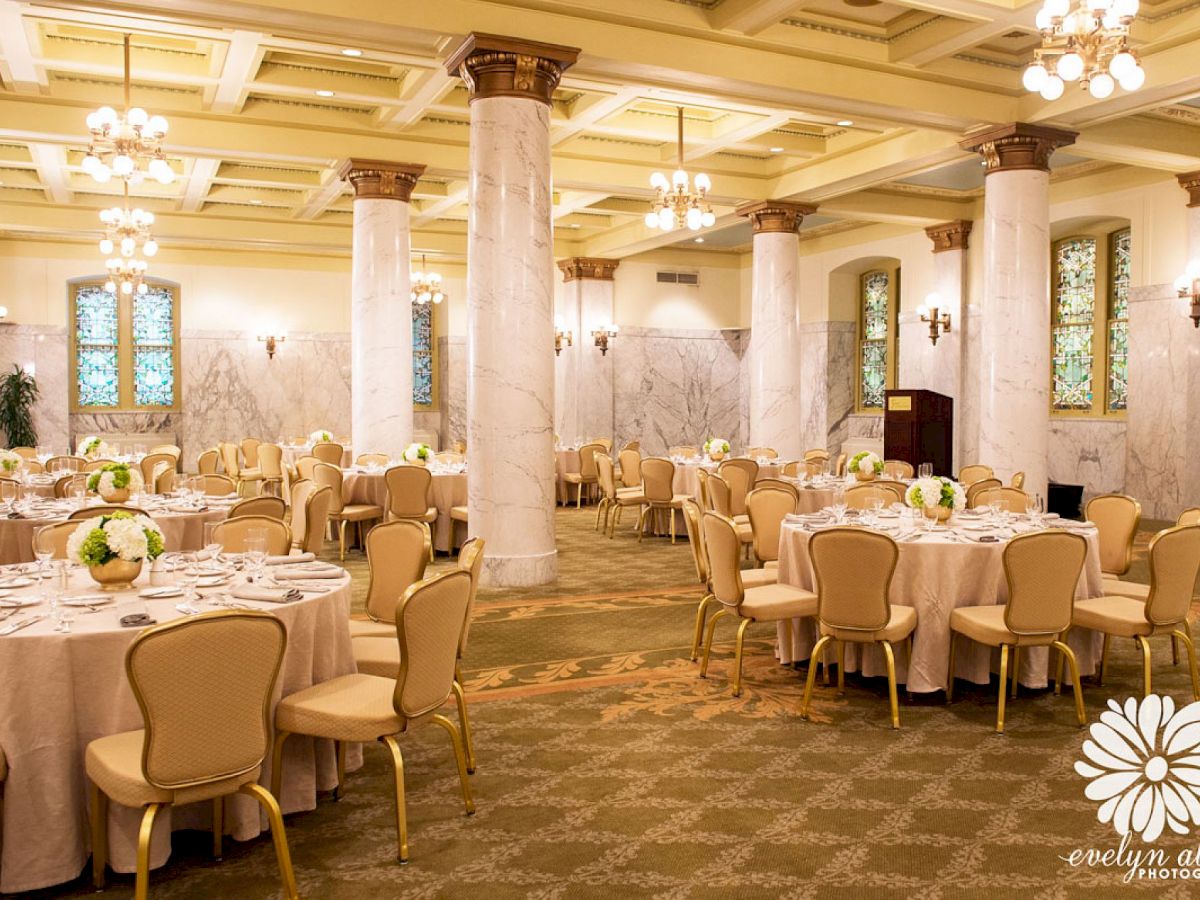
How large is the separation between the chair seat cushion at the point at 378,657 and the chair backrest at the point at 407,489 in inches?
196

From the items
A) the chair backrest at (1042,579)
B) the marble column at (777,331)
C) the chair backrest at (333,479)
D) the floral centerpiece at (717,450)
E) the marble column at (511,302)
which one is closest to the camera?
the chair backrest at (1042,579)

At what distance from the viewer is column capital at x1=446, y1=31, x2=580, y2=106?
8.01 metres

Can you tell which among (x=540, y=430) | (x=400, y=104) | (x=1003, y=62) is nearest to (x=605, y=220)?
(x=400, y=104)

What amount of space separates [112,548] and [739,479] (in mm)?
6773

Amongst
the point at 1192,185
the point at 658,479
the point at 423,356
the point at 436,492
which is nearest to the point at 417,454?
the point at 436,492

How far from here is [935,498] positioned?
19.5 ft

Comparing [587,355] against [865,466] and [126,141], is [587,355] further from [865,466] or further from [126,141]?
[126,141]

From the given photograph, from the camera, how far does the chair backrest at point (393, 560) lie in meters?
5.07

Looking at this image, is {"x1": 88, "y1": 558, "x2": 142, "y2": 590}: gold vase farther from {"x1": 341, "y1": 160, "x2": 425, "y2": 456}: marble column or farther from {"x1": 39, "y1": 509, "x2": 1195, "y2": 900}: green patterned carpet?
{"x1": 341, "y1": 160, "x2": 425, "y2": 456}: marble column

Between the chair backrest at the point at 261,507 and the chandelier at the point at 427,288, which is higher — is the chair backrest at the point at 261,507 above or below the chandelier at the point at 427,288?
below

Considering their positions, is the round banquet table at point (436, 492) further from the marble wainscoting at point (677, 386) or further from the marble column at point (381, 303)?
the marble wainscoting at point (677, 386)


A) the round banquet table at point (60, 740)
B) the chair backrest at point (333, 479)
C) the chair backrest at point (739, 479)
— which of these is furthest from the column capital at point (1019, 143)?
the round banquet table at point (60, 740)

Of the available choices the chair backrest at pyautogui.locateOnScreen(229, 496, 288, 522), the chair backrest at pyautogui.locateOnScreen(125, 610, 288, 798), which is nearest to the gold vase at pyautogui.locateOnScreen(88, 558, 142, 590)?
the chair backrest at pyautogui.locateOnScreen(125, 610, 288, 798)

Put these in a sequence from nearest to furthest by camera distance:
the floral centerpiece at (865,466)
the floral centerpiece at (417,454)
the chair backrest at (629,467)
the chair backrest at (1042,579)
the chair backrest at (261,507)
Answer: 1. the chair backrest at (1042,579)
2. the chair backrest at (261,507)
3. the floral centerpiece at (865,466)
4. the floral centerpiece at (417,454)
5. the chair backrest at (629,467)
